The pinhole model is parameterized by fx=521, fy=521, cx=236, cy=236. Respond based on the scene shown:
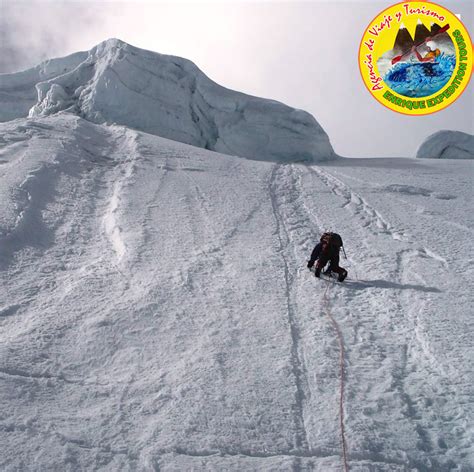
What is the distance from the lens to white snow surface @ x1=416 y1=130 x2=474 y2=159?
62.9 ft

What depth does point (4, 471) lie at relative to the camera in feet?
10.3

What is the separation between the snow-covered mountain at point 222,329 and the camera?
3.53 m

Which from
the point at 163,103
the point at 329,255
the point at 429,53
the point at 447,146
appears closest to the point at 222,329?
the point at 329,255

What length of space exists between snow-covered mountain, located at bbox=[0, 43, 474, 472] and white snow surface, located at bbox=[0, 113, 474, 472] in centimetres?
2

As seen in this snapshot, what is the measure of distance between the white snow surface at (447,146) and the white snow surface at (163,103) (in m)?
4.31

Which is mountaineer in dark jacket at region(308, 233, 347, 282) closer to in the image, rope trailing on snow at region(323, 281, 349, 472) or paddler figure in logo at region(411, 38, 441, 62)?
rope trailing on snow at region(323, 281, 349, 472)

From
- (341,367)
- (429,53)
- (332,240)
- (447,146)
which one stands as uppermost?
(429,53)

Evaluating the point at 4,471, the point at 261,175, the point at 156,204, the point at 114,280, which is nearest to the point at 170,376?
the point at 4,471

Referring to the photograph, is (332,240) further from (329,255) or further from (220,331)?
(220,331)

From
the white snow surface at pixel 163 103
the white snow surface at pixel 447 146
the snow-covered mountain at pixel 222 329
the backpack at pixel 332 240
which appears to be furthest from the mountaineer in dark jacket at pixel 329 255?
the white snow surface at pixel 447 146

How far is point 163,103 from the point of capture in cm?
1653

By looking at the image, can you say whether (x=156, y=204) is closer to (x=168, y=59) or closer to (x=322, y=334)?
(x=322, y=334)

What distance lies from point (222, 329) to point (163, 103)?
12.9 m

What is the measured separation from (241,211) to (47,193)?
3.15 metres
